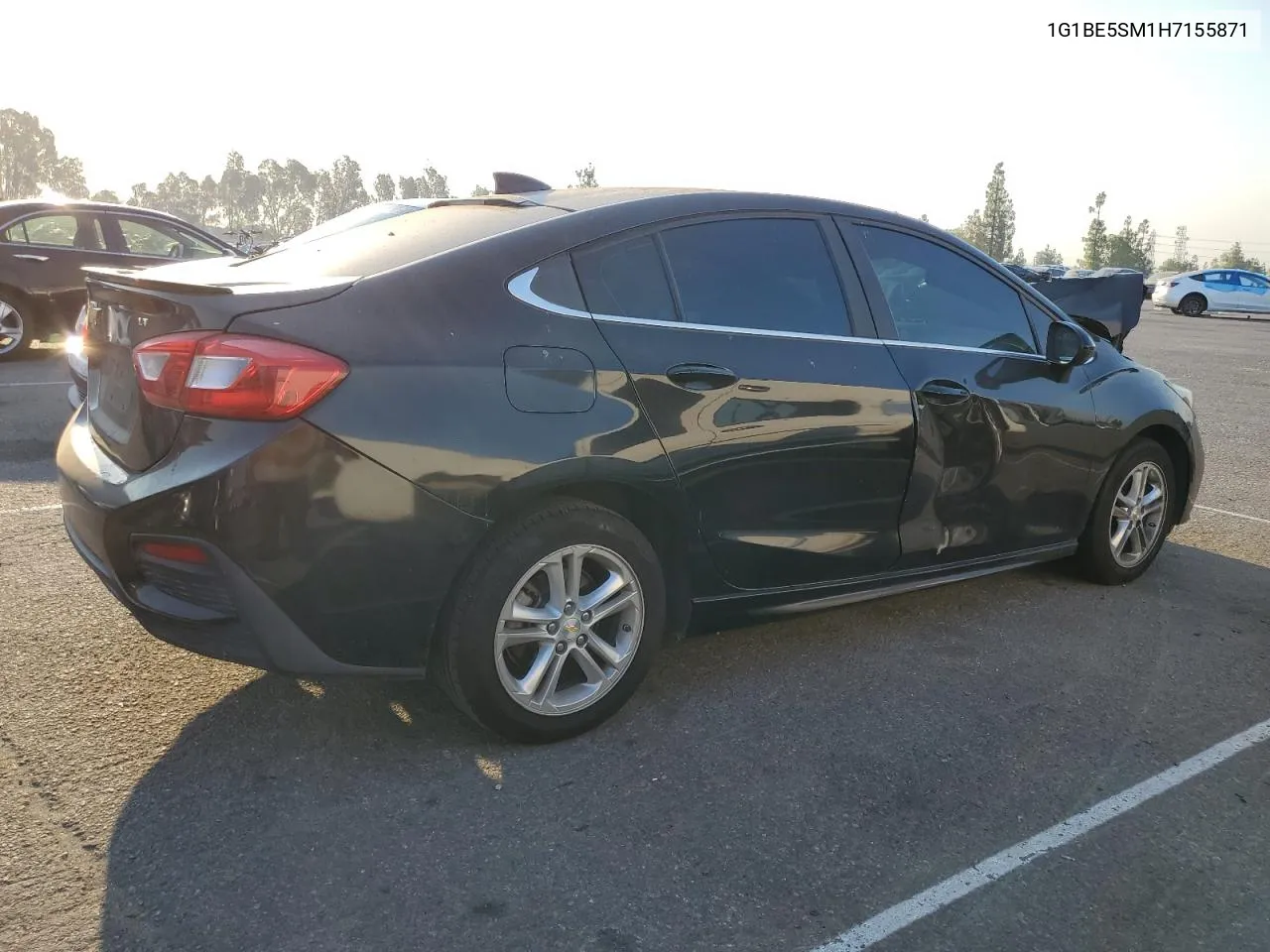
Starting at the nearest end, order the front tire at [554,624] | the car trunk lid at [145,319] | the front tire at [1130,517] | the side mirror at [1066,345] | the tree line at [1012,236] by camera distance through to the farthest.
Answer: the car trunk lid at [145,319], the front tire at [554,624], the side mirror at [1066,345], the front tire at [1130,517], the tree line at [1012,236]

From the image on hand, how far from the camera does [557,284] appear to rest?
3.26 metres

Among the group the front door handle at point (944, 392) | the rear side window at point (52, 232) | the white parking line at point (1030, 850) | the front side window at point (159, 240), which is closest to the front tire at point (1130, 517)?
A: the front door handle at point (944, 392)

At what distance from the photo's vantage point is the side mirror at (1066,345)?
456cm

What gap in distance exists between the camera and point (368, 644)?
9.73 feet

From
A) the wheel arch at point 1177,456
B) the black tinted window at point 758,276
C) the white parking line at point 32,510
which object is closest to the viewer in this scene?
the black tinted window at point 758,276

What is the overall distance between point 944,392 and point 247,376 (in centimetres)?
247

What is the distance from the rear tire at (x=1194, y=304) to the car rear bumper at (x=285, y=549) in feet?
120

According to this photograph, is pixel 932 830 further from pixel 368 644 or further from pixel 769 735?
pixel 368 644

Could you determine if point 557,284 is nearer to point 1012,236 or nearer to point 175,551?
point 175,551

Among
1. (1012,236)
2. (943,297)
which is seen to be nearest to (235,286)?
(943,297)

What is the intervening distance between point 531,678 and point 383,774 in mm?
485

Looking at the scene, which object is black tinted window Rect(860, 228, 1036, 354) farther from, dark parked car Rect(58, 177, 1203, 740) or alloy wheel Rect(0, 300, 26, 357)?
alloy wheel Rect(0, 300, 26, 357)

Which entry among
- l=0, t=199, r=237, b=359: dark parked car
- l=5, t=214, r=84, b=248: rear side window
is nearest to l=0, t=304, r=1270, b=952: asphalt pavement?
l=0, t=199, r=237, b=359: dark parked car

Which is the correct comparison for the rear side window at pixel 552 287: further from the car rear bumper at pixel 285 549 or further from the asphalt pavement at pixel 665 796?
the asphalt pavement at pixel 665 796
